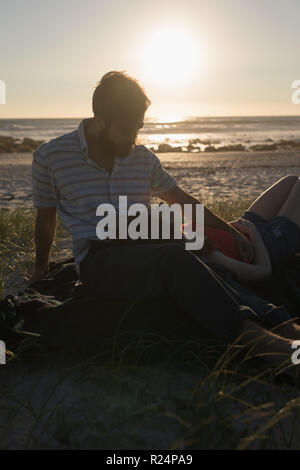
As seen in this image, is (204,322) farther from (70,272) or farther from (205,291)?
(70,272)

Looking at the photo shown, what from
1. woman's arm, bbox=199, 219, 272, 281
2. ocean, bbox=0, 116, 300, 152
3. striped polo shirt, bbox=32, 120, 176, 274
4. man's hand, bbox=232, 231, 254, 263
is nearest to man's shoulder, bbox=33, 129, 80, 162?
striped polo shirt, bbox=32, 120, 176, 274

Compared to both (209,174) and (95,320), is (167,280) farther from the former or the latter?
(209,174)

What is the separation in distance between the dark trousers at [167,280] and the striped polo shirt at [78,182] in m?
0.17

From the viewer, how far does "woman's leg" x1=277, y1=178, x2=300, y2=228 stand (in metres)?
3.50

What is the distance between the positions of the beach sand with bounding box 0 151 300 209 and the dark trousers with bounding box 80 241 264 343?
5580mm

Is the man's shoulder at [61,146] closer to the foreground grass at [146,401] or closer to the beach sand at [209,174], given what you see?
the foreground grass at [146,401]

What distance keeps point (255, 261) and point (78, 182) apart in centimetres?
127

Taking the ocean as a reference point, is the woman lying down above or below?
below

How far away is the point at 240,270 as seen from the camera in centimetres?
288

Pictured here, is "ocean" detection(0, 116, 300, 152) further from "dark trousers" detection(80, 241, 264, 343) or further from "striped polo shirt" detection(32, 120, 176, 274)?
"dark trousers" detection(80, 241, 264, 343)

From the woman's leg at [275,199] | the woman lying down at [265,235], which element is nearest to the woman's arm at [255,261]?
the woman lying down at [265,235]

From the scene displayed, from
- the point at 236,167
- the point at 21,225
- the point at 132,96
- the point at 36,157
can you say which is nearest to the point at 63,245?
the point at 21,225

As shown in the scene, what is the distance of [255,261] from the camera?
122 inches

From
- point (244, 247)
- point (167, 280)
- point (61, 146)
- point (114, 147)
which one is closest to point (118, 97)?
point (114, 147)
